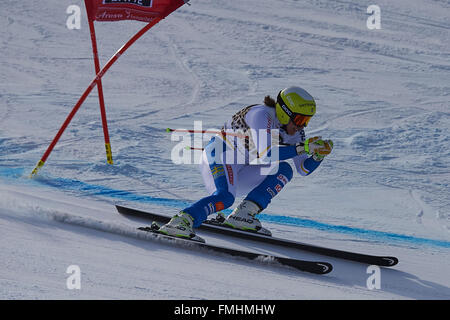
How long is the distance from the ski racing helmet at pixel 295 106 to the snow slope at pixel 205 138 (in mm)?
950

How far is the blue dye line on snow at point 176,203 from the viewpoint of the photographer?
5820mm

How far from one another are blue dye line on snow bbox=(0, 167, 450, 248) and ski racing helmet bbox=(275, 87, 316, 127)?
1335 millimetres

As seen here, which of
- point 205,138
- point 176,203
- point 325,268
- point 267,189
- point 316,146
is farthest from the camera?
point 205,138

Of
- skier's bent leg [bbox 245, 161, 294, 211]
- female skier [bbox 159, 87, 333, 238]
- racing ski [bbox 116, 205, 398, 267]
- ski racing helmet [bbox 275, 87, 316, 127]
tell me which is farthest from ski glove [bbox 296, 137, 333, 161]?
racing ski [bbox 116, 205, 398, 267]

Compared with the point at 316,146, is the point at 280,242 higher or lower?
lower

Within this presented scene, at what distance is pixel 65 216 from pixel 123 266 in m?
1.16

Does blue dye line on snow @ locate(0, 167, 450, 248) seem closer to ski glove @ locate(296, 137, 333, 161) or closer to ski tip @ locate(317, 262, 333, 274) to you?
ski glove @ locate(296, 137, 333, 161)

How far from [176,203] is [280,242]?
155cm

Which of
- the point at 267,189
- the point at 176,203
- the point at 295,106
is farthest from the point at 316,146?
the point at 176,203

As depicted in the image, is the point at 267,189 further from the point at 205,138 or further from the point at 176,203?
the point at 205,138

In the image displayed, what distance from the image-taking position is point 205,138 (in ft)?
28.4

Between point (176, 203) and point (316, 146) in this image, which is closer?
point (316, 146)

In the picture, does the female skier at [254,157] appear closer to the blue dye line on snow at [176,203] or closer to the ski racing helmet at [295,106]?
the ski racing helmet at [295,106]
